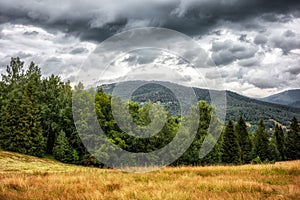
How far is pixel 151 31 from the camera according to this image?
16844 mm

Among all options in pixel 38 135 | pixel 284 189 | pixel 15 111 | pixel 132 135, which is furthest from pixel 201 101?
pixel 284 189

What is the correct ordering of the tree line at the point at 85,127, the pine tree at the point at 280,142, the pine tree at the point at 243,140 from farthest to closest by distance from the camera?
the pine tree at the point at 280,142 → the pine tree at the point at 243,140 → the tree line at the point at 85,127

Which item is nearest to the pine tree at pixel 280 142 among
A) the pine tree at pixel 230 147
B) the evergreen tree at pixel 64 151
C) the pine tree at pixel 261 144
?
the pine tree at pixel 261 144

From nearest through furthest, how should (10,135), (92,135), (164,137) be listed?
(92,135) → (164,137) → (10,135)

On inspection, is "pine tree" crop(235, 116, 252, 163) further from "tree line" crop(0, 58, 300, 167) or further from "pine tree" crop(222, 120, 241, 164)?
"pine tree" crop(222, 120, 241, 164)

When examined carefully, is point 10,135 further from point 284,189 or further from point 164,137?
point 284,189

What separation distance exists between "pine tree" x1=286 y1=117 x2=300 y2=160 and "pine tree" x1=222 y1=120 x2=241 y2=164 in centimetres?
2354

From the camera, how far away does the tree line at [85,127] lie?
149ft

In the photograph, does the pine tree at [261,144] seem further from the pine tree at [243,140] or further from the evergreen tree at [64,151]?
the evergreen tree at [64,151]

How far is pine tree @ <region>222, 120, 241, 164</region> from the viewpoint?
63625mm

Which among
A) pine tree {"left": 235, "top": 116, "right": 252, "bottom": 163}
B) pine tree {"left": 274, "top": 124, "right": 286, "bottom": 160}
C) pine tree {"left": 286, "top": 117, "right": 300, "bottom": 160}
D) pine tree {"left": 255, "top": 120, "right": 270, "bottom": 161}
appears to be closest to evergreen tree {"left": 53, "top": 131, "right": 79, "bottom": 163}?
pine tree {"left": 235, "top": 116, "right": 252, "bottom": 163}

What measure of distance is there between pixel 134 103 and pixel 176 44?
3492 centimetres

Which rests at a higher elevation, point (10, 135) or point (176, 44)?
point (176, 44)

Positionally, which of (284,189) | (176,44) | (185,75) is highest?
(176,44)
